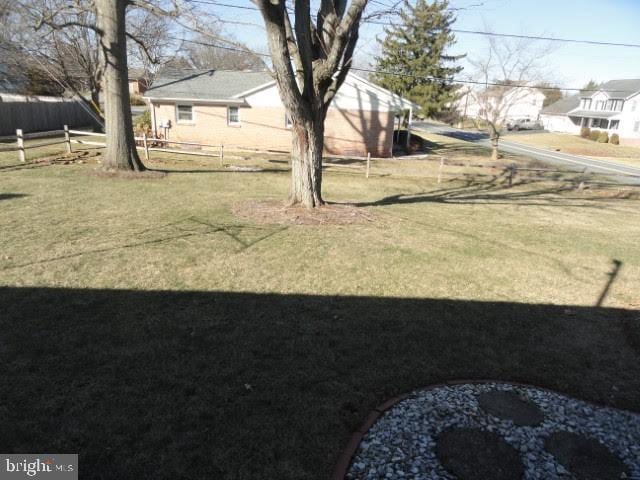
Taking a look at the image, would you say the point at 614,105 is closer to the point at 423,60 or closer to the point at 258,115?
the point at 423,60

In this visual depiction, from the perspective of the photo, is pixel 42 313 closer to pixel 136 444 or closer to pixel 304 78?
pixel 136 444

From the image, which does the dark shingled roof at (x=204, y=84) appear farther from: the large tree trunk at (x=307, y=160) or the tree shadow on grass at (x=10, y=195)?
the large tree trunk at (x=307, y=160)

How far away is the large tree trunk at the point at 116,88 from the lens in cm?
1283

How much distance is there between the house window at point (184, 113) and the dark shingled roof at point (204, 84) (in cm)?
75

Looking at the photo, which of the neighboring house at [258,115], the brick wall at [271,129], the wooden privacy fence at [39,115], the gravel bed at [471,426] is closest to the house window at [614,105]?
the neighboring house at [258,115]

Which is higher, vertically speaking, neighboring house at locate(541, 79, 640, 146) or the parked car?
neighboring house at locate(541, 79, 640, 146)

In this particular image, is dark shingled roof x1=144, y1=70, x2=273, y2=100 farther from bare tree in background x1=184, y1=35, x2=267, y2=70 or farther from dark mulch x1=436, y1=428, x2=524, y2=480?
bare tree in background x1=184, y1=35, x2=267, y2=70

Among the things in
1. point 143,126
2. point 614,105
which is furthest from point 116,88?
point 614,105

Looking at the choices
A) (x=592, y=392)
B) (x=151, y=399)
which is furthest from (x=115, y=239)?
(x=592, y=392)

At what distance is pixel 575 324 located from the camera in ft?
18.6

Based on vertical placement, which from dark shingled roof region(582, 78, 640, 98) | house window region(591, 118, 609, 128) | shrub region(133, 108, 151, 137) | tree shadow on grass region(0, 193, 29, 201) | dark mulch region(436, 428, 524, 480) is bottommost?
dark mulch region(436, 428, 524, 480)

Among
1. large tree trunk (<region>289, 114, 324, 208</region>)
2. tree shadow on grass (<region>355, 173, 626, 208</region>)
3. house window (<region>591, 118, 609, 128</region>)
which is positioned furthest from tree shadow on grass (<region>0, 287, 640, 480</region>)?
house window (<region>591, 118, 609, 128</region>)

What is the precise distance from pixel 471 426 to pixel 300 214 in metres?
6.66

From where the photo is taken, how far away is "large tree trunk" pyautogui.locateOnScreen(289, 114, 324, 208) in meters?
9.20
